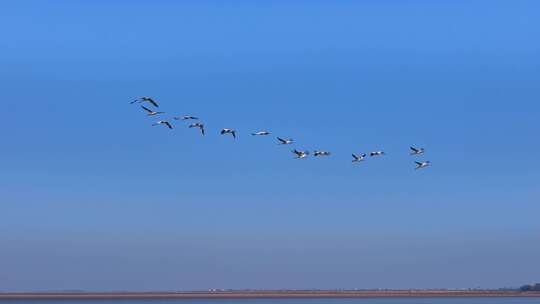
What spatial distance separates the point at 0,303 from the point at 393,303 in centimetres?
6514

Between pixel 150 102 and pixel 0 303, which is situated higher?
pixel 0 303

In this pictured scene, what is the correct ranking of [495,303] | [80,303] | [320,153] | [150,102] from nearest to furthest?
[150,102] → [320,153] → [495,303] → [80,303]

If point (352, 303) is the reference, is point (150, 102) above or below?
below

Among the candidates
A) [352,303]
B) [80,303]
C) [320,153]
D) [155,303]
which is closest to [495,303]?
Answer: [352,303]

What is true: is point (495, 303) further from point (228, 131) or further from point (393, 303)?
point (228, 131)

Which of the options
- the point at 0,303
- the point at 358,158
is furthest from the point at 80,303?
the point at 358,158

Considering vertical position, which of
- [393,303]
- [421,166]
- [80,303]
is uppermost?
[80,303]

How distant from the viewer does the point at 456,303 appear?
140 meters

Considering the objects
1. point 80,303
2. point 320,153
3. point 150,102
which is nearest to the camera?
point 150,102

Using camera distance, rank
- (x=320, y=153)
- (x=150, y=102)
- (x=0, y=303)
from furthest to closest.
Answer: (x=0, y=303) → (x=320, y=153) → (x=150, y=102)

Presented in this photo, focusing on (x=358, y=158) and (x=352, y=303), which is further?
(x=352, y=303)

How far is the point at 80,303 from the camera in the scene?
172375mm

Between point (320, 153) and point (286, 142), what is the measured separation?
9.61ft

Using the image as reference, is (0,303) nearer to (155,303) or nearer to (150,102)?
(155,303)
